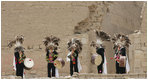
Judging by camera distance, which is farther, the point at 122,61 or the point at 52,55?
the point at 52,55

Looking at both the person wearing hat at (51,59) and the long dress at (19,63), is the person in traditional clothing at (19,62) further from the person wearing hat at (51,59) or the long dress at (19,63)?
the person wearing hat at (51,59)

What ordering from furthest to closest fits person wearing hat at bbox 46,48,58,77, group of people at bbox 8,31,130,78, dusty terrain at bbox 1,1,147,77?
dusty terrain at bbox 1,1,147,77, person wearing hat at bbox 46,48,58,77, group of people at bbox 8,31,130,78

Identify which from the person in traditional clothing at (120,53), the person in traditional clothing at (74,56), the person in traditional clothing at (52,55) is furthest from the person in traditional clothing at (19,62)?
the person in traditional clothing at (120,53)

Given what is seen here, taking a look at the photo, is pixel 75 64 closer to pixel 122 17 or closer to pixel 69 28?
pixel 69 28

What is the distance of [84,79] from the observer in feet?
41.3

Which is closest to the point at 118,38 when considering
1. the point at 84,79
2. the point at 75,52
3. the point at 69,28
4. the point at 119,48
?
the point at 119,48

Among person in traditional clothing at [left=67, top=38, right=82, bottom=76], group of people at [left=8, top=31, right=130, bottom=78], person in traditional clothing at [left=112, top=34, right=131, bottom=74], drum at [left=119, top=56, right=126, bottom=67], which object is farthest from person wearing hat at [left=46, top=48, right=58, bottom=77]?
drum at [left=119, top=56, right=126, bottom=67]

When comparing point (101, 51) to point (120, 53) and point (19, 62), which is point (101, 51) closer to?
point (120, 53)

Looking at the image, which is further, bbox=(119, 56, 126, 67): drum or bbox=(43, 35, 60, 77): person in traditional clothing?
bbox=(43, 35, 60, 77): person in traditional clothing

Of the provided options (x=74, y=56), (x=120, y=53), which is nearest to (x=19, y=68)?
(x=74, y=56)

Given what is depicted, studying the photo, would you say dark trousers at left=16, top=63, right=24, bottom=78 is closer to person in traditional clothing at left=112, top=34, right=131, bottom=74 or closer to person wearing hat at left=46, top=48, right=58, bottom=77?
person wearing hat at left=46, top=48, right=58, bottom=77

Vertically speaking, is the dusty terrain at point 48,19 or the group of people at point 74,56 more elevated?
the dusty terrain at point 48,19

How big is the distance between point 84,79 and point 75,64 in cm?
198

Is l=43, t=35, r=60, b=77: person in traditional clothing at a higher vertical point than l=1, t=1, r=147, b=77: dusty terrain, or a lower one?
A: lower
